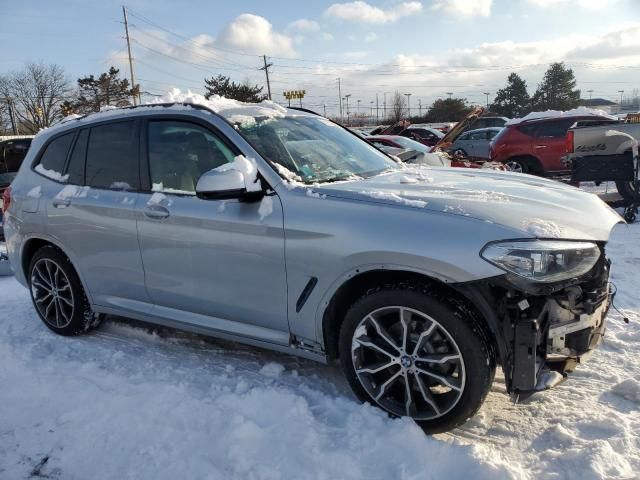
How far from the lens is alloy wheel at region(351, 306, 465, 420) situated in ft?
8.68

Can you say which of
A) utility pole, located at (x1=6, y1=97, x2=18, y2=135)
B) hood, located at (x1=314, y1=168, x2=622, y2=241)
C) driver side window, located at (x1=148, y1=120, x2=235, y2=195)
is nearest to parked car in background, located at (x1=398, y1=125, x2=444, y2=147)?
hood, located at (x1=314, y1=168, x2=622, y2=241)

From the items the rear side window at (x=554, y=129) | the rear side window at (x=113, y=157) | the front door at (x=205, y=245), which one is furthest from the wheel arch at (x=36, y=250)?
the rear side window at (x=554, y=129)

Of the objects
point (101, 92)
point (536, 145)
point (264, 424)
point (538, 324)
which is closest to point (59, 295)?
point (264, 424)

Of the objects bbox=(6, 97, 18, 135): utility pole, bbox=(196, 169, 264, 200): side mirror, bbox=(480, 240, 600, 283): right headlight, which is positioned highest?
bbox=(6, 97, 18, 135): utility pole

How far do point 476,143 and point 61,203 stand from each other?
1631cm

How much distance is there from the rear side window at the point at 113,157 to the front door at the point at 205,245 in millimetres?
158

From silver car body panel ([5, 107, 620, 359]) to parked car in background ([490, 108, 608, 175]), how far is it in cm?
991

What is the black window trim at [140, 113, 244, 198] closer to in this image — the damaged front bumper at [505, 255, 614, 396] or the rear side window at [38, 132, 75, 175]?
the rear side window at [38, 132, 75, 175]

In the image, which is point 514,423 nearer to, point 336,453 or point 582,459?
point 582,459

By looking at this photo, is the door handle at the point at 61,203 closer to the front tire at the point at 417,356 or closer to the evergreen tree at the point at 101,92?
the front tire at the point at 417,356

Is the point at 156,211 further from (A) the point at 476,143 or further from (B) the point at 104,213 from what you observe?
(A) the point at 476,143

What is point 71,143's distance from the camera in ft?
13.8

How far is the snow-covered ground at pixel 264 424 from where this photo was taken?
2477mm

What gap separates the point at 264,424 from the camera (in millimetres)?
2822
